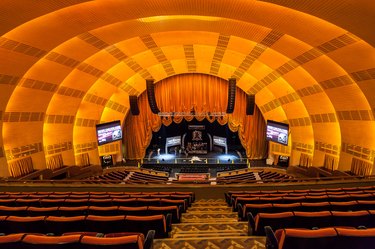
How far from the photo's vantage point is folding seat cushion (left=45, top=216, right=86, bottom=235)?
136 inches

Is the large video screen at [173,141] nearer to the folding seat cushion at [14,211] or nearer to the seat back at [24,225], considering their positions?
the folding seat cushion at [14,211]

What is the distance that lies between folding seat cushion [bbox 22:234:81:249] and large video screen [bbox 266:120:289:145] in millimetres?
17633

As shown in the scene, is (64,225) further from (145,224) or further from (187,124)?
(187,124)

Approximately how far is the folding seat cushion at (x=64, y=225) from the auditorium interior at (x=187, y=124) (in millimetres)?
15

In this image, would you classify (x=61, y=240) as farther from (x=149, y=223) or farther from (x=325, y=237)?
(x=325, y=237)

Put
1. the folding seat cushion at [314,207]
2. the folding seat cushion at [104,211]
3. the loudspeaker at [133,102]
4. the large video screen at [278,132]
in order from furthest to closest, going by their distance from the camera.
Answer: the loudspeaker at [133,102] < the large video screen at [278,132] < the folding seat cushion at [314,207] < the folding seat cushion at [104,211]

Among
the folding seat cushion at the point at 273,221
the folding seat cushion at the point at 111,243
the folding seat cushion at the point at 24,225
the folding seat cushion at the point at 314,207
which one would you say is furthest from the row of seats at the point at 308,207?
the folding seat cushion at the point at 24,225

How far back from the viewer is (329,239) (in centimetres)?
237

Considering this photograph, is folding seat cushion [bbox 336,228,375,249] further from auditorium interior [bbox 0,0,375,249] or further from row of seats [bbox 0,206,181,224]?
row of seats [bbox 0,206,181,224]

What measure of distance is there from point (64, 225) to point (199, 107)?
20.7 metres

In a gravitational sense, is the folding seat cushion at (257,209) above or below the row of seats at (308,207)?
below

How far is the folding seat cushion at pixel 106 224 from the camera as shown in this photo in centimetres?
346

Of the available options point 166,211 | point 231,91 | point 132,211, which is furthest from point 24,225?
point 231,91

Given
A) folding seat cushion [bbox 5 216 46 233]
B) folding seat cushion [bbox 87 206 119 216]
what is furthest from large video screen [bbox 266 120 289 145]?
folding seat cushion [bbox 5 216 46 233]
